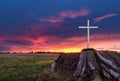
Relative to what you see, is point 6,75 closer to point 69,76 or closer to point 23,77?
point 23,77

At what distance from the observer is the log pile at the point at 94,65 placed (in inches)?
1417

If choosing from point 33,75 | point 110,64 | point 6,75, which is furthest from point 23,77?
point 110,64

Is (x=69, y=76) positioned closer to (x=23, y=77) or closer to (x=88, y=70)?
(x=88, y=70)

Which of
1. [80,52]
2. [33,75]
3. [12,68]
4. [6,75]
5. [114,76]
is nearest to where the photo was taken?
[114,76]

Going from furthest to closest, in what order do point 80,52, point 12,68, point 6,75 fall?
1. point 12,68
2. point 6,75
3. point 80,52

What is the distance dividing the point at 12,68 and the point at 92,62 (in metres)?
18.5

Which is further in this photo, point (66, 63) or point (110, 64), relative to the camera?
point (66, 63)

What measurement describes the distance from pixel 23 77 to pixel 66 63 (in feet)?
17.7

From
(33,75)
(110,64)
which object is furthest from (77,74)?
(33,75)

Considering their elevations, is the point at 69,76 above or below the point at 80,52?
below

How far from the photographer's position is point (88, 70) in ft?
119

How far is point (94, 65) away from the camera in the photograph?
36.5 m

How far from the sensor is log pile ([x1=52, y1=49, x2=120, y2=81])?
36000mm

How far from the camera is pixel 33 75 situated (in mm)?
41844
